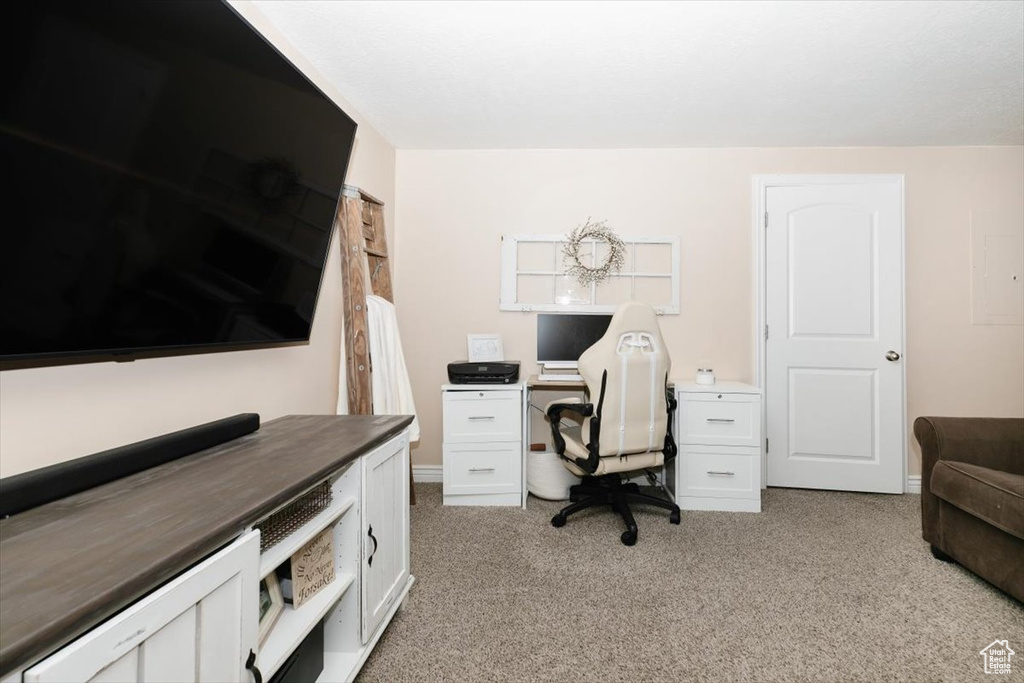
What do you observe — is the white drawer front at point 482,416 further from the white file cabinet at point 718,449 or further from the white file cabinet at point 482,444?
the white file cabinet at point 718,449

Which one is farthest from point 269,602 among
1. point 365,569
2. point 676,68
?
point 676,68

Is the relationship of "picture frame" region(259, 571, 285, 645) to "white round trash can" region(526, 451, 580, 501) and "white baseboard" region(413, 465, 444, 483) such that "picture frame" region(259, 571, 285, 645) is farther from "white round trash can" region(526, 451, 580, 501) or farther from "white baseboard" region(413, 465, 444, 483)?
"white baseboard" region(413, 465, 444, 483)

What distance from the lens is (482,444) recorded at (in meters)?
2.81

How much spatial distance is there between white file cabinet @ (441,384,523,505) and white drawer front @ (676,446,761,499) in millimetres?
1037

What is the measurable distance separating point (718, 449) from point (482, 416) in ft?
4.87

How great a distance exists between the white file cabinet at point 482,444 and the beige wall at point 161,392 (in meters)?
0.74

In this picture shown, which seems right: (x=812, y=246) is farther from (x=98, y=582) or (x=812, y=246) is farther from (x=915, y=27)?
(x=98, y=582)

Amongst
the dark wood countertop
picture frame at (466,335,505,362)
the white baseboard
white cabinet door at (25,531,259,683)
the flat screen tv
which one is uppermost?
the flat screen tv

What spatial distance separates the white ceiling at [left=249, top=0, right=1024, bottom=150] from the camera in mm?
1873

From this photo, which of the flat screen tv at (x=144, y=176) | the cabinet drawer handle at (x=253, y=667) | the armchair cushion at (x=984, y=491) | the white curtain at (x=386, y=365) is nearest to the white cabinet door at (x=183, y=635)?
the cabinet drawer handle at (x=253, y=667)

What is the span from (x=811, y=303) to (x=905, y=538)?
1.54 m

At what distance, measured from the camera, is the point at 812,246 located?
10.5 feet

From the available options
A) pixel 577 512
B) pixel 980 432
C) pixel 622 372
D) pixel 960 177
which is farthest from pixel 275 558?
pixel 960 177

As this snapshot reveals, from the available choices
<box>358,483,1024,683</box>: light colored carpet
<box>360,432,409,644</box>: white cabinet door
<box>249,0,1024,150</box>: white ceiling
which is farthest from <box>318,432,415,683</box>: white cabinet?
<box>249,0,1024,150</box>: white ceiling
